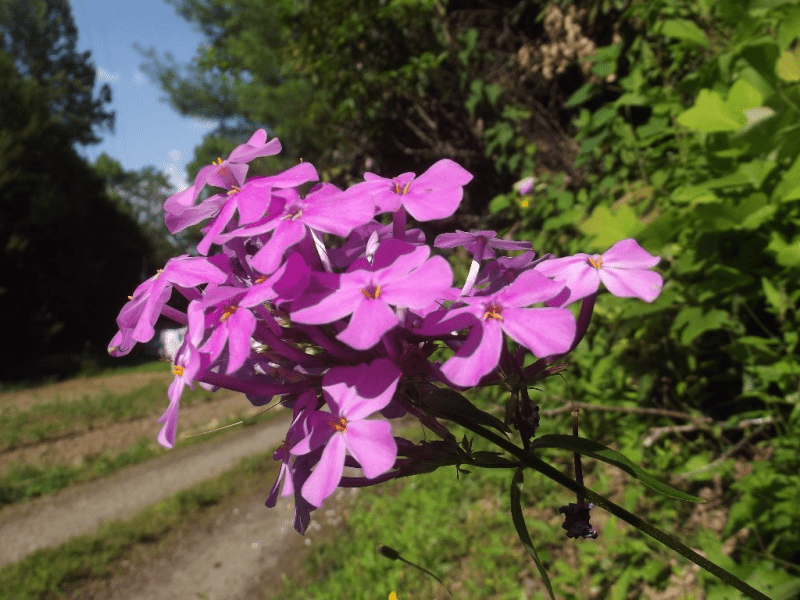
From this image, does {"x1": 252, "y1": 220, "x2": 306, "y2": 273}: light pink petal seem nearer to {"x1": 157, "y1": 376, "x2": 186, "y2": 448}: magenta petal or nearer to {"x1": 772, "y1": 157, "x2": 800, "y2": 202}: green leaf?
{"x1": 157, "y1": 376, "x2": 186, "y2": 448}: magenta petal

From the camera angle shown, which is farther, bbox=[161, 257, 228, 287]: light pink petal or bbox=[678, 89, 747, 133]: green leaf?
bbox=[678, 89, 747, 133]: green leaf

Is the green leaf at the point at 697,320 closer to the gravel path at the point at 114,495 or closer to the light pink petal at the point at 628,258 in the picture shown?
the light pink petal at the point at 628,258

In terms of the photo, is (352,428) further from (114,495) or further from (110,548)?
(114,495)

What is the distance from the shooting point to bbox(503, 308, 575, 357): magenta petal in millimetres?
594

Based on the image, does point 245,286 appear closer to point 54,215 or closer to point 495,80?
point 495,80

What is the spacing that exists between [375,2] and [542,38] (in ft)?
5.82

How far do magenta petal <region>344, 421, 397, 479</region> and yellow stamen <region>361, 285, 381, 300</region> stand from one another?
0.14 metres

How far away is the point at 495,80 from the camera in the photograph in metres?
5.41

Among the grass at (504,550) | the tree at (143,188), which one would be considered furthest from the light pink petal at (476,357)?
the tree at (143,188)

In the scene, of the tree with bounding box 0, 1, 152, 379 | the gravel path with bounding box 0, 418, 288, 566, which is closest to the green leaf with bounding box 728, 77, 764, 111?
the gravel path with bounding box 0, 418, 288, 566

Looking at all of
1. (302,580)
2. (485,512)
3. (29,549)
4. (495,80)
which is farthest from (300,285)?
(29,549)

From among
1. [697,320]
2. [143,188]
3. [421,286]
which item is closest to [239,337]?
[421,286]

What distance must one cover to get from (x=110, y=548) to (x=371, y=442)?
674 centimetres

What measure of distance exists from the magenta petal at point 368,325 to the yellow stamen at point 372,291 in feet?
0.04
